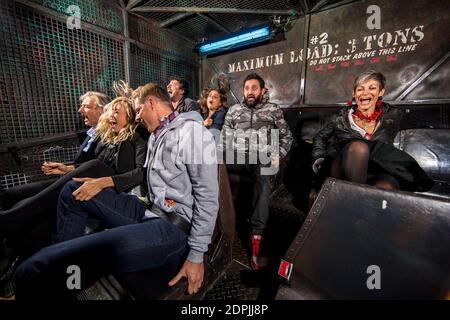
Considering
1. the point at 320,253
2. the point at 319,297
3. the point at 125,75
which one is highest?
the point at 125,75

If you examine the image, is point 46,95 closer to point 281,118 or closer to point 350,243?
point 281,118

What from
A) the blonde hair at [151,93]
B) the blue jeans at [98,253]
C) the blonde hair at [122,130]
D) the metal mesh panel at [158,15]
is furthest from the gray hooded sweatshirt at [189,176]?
the metal mesh panel at [158,15]

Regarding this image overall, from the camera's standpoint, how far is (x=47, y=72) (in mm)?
3260

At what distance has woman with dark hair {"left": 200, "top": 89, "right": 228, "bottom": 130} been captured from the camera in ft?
13.6

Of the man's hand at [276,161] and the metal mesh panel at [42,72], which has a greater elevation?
the metal mesh panel at [42,72]

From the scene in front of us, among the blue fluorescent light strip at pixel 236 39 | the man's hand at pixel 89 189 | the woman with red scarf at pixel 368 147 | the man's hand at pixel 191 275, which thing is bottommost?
the man's hand at pixel 191 275

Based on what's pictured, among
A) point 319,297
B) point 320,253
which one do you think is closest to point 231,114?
point 320,253

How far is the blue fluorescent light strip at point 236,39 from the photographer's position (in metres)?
4.45

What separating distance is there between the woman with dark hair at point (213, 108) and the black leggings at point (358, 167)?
8.25 ft

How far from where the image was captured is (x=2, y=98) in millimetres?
2889

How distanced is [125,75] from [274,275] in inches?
173

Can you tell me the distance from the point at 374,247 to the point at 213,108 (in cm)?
→ 367

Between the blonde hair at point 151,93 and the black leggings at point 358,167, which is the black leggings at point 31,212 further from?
the black leggings at point 358,167

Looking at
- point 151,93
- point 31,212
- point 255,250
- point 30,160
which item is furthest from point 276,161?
point 30,160
